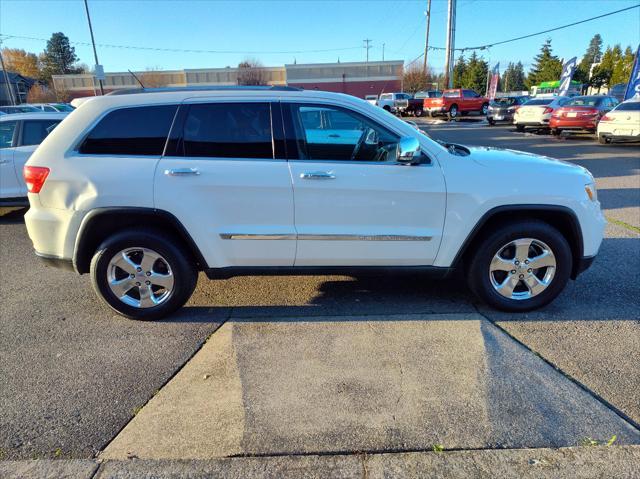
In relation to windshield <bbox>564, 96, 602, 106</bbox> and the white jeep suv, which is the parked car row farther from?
the white jeep suv

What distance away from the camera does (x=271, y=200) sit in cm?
344

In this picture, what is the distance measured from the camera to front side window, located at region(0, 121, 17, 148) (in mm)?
7082

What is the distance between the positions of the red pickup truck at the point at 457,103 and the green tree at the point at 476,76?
46548 mm

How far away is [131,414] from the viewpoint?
259 centimetres

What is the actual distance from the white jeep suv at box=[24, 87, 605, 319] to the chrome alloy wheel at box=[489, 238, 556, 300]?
0.5 inches

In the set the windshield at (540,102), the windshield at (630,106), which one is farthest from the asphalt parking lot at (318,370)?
the windshield at (540,102)

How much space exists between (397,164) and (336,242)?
0.79m

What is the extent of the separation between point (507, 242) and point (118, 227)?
3.23 metres

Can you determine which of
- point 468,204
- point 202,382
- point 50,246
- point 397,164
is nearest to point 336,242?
point 397,164

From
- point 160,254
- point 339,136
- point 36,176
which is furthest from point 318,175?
point 36,176

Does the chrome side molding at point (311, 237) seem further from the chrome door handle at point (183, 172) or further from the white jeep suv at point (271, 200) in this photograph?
the chrome door handle at point (183, 172)

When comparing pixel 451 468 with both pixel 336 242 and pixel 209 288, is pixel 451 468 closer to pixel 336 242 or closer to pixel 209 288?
pixel 336 242

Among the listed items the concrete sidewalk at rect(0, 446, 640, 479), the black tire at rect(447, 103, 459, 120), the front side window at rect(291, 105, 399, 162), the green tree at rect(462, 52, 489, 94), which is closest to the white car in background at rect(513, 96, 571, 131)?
the black tire at rect(447, 103, 459, 120)

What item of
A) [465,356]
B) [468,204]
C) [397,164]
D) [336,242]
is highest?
[397,164]
